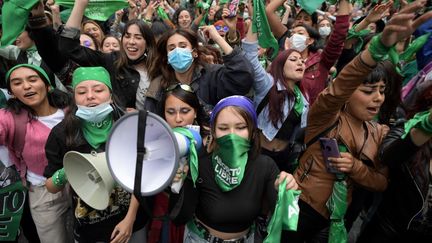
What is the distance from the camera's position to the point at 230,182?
2025mm

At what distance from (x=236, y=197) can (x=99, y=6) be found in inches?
78.5

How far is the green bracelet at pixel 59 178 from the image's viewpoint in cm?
224

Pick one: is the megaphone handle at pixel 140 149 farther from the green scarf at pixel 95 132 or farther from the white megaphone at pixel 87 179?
the green scarf at pixel 95 132

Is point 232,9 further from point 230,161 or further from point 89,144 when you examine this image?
point 230,161

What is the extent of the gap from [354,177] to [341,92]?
1.99 feet

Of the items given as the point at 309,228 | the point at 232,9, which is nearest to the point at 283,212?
the point at 309,228

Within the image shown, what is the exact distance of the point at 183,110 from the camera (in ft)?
8.38

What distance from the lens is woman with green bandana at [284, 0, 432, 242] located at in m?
2.24

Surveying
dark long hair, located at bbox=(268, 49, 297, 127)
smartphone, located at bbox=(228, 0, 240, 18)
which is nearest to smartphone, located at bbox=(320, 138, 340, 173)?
dark long hair, located at bbox=(268, 49, 297, 127)

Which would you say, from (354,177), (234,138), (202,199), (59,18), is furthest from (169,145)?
(59,18)

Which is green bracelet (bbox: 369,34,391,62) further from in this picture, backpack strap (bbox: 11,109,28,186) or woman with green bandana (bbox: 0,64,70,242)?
backpack strap (bbox: 11,109,28,186)

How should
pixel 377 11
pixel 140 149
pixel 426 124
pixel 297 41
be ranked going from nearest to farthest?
pixel 140 149 < pixel 426 124 < pixel 377 11 < pixel 297 41

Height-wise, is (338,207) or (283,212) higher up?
(283,212)

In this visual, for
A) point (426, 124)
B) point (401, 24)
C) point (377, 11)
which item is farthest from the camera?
point (377, 11)
